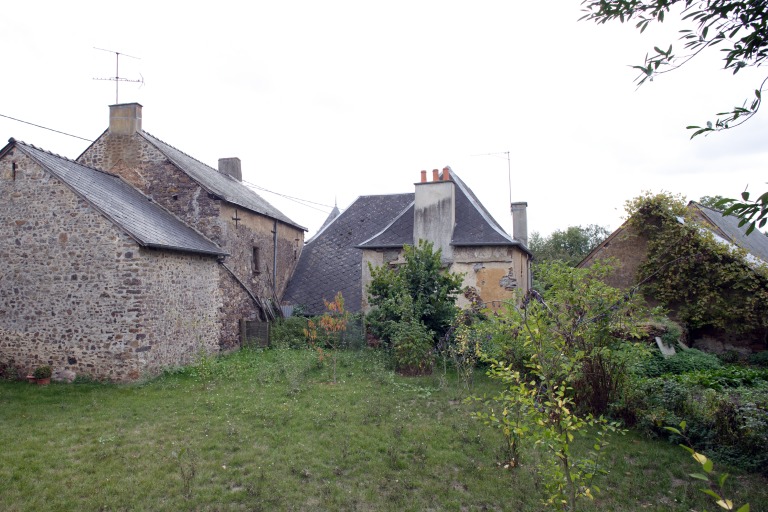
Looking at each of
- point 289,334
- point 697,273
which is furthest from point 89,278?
point 697,273

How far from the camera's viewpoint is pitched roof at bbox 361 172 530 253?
567 inches

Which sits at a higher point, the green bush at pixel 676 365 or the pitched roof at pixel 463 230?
the pitched roof at pixel 463 230

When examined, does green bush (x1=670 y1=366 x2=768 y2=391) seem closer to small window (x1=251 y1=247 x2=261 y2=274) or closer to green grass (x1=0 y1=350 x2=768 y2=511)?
green grass (x1=0 y1=350 x2=768 y2=511)

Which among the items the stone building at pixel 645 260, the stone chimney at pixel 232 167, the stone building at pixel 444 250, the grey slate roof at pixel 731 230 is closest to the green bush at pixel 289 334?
the stone building at pixel 444 250

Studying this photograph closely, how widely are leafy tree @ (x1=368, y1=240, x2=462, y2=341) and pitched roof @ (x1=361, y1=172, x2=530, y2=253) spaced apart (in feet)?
7.24

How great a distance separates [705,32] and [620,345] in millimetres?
4651

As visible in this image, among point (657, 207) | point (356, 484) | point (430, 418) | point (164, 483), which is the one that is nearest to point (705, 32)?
point (356, 484)

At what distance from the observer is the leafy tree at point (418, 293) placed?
40.0ft

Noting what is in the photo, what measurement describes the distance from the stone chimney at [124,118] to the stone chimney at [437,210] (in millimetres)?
8937

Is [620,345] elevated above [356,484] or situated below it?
above

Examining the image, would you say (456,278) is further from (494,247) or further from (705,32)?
(705,32)

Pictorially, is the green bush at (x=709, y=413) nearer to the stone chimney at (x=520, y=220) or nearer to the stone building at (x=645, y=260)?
the stone building at (x=645, y=260)

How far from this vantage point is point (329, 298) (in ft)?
58.0

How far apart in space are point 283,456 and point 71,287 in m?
7.15
